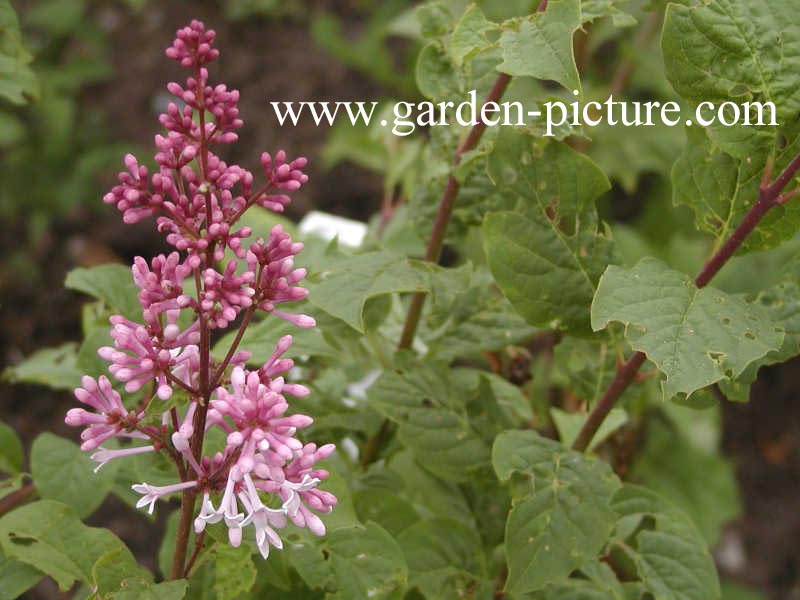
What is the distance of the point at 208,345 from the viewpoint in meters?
1.19

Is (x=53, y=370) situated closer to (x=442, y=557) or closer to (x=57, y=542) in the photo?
(x=57, y=542)

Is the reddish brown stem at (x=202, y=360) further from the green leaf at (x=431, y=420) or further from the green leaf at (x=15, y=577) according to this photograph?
the green leaf at (x=431, y=420)

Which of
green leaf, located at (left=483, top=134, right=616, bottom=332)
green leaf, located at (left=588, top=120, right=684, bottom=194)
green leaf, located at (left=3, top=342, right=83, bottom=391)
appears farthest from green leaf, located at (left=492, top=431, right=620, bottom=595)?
green leaf, located at (left=588, top=120, right=684, bottom=194)

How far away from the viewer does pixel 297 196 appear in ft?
13.7

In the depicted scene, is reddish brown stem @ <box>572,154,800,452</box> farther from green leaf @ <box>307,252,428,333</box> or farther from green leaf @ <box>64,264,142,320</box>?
green leaf @ <box>64,264,142,320</box>

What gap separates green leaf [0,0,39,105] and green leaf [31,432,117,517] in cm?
65

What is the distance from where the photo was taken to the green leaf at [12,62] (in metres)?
1.77

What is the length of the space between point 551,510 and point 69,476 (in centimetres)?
80

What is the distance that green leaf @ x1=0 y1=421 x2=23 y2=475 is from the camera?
1.77 metres

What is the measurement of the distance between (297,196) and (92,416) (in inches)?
121

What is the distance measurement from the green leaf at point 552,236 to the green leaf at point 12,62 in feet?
2.96

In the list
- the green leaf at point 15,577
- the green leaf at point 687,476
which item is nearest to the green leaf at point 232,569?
the green leaf at point 15,577

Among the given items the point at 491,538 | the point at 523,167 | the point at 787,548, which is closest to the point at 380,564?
the point at 491,538

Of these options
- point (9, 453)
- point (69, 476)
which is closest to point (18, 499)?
point (9, 453)
